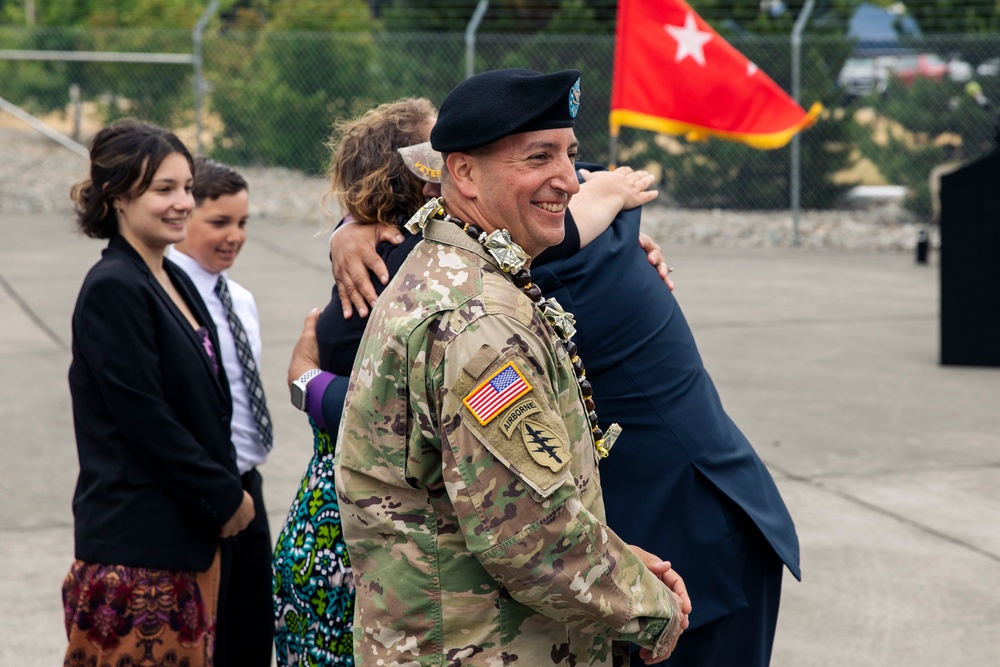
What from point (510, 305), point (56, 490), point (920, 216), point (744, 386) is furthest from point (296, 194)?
point (510, 305)

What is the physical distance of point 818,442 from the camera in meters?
6.16

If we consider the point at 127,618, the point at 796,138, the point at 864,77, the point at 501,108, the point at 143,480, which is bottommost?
the point at 864,77

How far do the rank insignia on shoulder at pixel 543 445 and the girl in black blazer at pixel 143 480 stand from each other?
1.22 metres

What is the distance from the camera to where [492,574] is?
1815mm

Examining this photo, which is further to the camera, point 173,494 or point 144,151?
point 144,151

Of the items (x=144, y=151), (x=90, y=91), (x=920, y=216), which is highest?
(x=144, y=151)

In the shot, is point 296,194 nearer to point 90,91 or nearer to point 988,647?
point 90,91

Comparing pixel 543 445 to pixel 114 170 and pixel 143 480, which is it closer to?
pixel 143 480

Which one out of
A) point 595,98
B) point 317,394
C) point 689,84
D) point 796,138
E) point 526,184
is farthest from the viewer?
point 595,98

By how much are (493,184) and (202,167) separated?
1.94 meters

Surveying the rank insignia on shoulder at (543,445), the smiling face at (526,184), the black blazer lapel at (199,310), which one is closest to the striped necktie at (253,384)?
the black blazer lapel at (199,310)

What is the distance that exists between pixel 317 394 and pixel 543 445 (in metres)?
0.80

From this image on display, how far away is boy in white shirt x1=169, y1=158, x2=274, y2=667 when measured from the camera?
3.09 meters

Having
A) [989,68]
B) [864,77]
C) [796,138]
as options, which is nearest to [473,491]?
[796,138]
